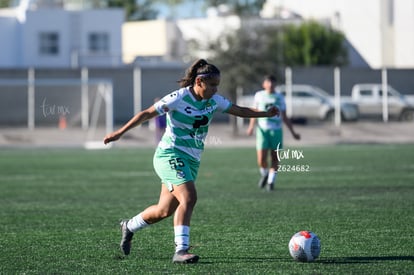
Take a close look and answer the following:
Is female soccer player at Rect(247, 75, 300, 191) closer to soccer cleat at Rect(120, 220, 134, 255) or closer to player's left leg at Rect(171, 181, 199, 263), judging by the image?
soccer cleat at Rect(120, 220, 134, 255)

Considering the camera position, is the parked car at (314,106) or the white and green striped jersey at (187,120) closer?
the white and green striped jersey at (187,120)

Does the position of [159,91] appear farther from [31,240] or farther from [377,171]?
[31,240]

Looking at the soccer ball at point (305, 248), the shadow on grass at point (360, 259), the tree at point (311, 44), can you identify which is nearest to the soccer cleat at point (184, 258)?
the soccer ball at point (305, 248)

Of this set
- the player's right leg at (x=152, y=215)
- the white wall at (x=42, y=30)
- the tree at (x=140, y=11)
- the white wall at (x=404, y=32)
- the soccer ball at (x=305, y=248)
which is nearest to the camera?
the soccer ball at (x=305, y=248)

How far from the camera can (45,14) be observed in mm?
57688

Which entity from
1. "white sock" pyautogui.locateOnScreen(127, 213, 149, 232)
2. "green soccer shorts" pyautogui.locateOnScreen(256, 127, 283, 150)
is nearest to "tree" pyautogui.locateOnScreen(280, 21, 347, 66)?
"green soccer shorts" pyautogui.locateOnScreen(256, 127, 283, 150)

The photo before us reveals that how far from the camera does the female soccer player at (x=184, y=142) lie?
904cm

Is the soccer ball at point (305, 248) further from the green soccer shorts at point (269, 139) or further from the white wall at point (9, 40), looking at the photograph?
the white wall at point (9, 40)

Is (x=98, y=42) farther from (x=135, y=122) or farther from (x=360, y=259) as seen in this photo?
(x=360, y=259)

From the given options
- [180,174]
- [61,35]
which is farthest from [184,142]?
[61,35]

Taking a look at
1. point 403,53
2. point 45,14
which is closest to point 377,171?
point 45,14

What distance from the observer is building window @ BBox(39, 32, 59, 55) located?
57844 mm

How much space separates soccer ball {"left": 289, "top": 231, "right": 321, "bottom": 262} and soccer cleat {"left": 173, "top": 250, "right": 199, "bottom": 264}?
933 mm

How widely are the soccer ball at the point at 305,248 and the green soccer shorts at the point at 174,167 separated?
3.85 feet
